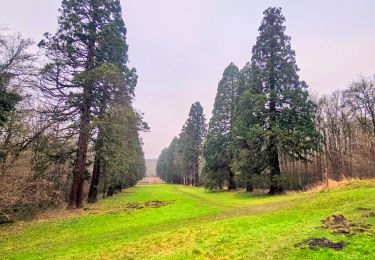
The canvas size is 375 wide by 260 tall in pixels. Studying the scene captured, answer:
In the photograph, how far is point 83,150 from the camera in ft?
64.6

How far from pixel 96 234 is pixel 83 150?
811cm

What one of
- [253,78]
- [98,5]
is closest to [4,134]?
[98,5]

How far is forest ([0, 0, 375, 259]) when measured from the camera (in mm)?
9828

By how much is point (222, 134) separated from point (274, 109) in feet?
42.4

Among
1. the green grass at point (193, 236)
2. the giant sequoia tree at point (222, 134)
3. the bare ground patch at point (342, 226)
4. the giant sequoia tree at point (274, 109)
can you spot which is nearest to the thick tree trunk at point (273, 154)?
the giant sequoia tree at point (274, 109)

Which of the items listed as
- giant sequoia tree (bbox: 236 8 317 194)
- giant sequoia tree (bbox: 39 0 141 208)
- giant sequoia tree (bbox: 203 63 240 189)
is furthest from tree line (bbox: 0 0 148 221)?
giant sequoia tree (bbox: 203 63 240 189)

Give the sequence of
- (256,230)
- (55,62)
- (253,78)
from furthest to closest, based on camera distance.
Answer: (253,78) → (55,62) → (256,230)

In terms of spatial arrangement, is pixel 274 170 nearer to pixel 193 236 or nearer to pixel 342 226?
pixel 342 226

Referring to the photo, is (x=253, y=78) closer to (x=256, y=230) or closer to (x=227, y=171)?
(x=227, y=171)

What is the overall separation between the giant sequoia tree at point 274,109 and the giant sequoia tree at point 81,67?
37.5ft

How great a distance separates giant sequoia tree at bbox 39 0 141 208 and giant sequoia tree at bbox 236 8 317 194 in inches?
450

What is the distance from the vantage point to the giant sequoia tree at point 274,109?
24.5m

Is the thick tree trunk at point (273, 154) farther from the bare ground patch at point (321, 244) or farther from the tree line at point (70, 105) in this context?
the bare ground patch at point (321, 244)

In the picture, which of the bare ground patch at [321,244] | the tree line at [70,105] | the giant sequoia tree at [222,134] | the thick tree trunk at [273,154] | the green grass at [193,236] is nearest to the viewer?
the bare ground patch at [321,244]
